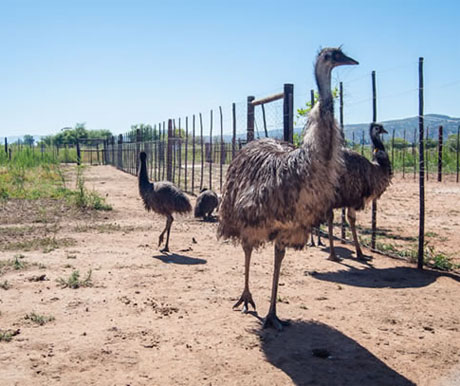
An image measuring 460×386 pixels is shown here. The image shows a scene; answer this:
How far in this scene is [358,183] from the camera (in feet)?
22.5

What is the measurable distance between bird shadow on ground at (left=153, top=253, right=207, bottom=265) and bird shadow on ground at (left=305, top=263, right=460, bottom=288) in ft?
4.98

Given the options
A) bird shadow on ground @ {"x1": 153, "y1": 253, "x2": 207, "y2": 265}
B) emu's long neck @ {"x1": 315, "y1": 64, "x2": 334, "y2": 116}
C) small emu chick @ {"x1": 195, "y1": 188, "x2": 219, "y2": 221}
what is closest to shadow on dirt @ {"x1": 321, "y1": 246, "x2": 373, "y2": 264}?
bird shadow on ground @ {"x1": 153, "y1": 253, "x2": 207, "y2": 265}

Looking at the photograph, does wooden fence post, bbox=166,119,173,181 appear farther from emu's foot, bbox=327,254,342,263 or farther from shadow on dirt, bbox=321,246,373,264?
emu's foot, bbox=327,254,342,263

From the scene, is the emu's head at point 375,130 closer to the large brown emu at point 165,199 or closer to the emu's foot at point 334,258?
the emu's foot at point 334,258

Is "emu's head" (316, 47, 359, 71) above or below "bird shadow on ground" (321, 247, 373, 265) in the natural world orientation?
above

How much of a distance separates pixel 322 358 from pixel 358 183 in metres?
3.52

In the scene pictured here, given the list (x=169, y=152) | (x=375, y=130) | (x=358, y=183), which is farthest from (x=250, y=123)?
(x=169, y=152)

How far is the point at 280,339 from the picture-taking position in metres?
4.13

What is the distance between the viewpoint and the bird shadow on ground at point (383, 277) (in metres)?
5.78

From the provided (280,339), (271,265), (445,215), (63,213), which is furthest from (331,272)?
(63,213)

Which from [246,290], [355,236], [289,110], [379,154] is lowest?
[246,290]

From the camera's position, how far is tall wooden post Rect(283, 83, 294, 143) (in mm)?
7637

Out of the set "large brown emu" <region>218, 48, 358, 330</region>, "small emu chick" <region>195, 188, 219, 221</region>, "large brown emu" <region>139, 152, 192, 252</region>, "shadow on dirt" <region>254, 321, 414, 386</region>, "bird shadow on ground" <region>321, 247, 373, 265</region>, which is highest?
"large brown emu" <region>218, 48, 358, 330</region>

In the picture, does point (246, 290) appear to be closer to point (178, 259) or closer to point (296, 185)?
point (296, 185)
